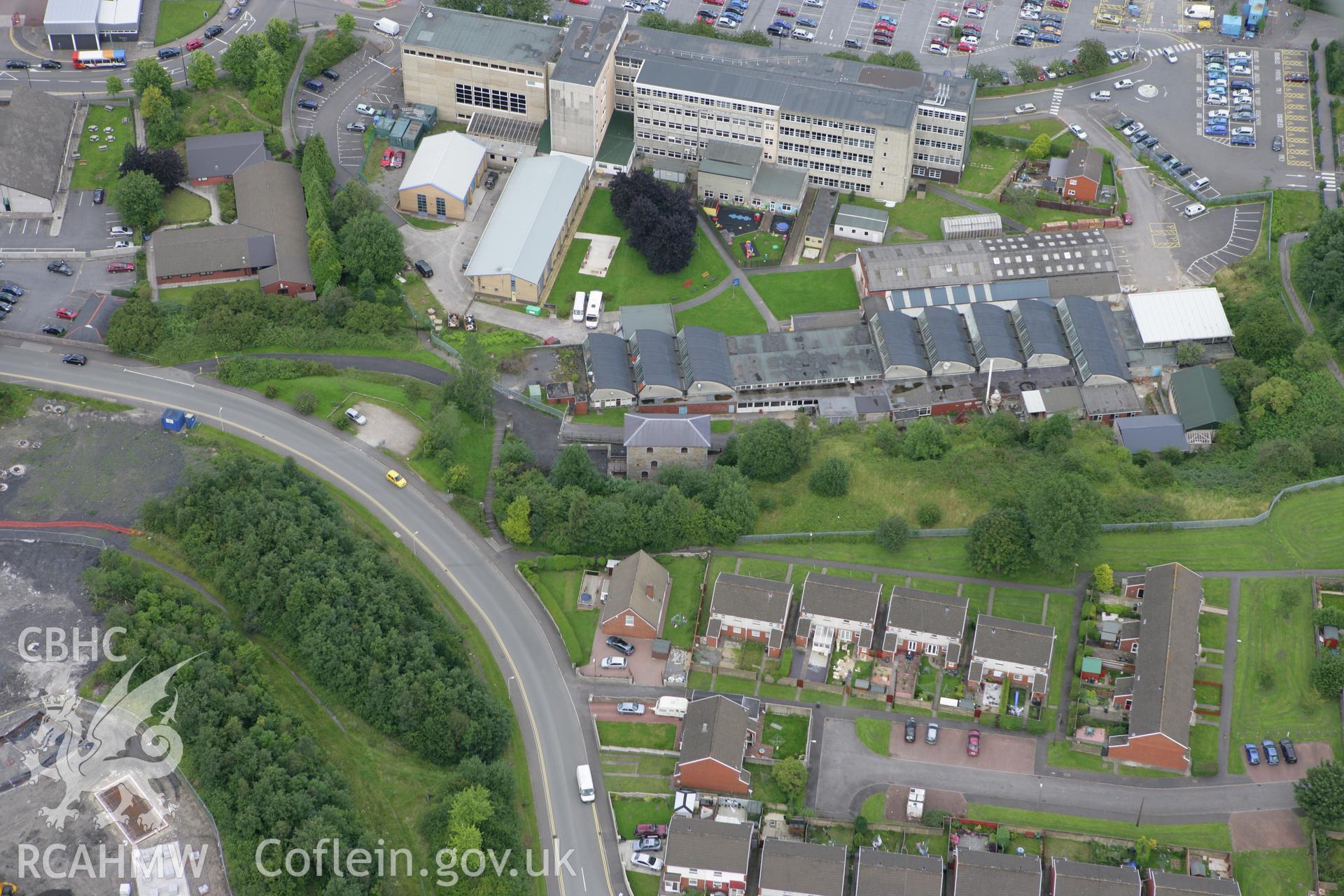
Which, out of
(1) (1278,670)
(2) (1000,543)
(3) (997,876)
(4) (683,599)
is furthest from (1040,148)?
(3) (997,876)

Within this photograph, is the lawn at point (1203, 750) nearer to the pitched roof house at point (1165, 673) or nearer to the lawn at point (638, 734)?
the pitched roof house at point (1165, 673)

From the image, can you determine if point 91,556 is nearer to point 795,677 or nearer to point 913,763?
point 795,677

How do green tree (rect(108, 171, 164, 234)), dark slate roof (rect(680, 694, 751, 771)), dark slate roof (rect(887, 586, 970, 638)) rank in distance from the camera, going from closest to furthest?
dark slate roof (rect(680, 694, 751, 771)) < dark slate roof (rect(887, 586, 970, 638)) < green tree (rect(108, 171, 164, 234))

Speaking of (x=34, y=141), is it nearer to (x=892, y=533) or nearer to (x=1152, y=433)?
(x=892, y=533)

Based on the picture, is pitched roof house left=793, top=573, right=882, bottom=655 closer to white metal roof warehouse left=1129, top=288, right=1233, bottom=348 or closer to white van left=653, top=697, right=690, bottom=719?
white van left=653, top=697, right=690, bottom=719

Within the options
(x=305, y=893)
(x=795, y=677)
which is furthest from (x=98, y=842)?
(x=795, y=677)

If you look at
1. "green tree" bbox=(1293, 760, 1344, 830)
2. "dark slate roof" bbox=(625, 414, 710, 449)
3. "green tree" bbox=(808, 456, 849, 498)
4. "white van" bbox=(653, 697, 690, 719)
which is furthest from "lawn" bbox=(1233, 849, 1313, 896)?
"dark slate roof" bbox=(625, 414, 710, 449)
